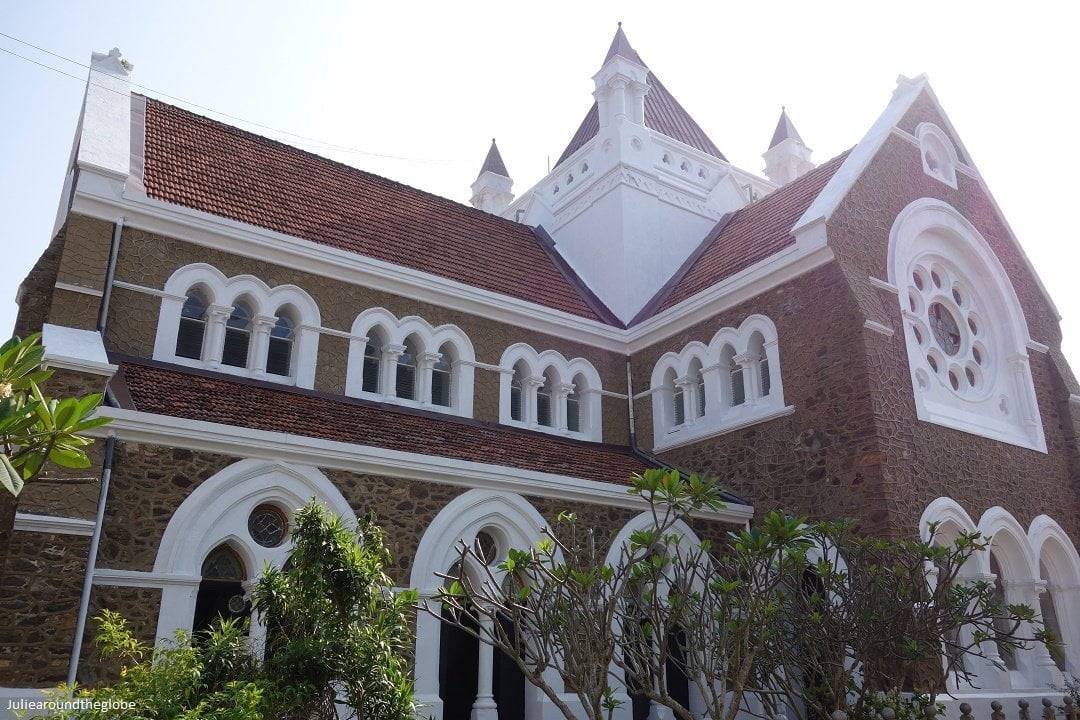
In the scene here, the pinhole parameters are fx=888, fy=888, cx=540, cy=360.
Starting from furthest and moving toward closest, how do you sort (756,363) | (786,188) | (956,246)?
1. (786,188)
2. (956,246)
3. (756,363)

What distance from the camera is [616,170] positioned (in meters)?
20.2

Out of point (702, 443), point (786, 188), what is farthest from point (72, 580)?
point (786, 188)

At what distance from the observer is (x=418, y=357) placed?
1518cm

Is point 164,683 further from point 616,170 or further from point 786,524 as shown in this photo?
point 616,170

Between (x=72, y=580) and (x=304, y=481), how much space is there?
8.95ft

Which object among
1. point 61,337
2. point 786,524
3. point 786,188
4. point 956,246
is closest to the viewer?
point 786,524

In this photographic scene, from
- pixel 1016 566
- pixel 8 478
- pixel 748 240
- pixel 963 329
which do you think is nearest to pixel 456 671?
pixel 8 478

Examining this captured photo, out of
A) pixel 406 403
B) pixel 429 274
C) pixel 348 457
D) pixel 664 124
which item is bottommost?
pixel 348 457

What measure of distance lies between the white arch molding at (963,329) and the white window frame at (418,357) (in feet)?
24.0

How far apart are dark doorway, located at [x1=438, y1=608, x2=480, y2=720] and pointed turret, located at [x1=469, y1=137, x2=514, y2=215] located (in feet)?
52.0

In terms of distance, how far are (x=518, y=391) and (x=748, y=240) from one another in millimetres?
5589

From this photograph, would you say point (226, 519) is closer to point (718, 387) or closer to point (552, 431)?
point (552, 431)

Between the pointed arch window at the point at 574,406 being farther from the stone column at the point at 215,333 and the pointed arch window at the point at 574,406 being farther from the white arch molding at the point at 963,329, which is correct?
the stone column at the point at 215,333

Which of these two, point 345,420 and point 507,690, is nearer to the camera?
point 507,690
